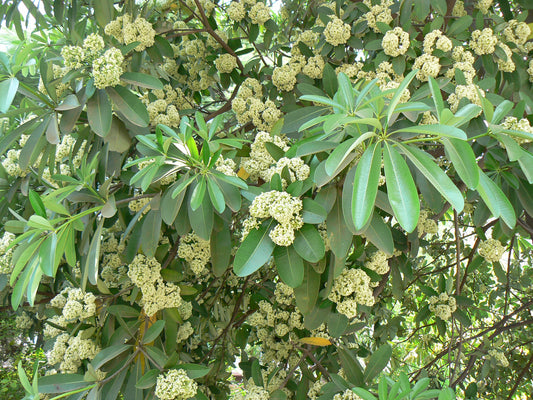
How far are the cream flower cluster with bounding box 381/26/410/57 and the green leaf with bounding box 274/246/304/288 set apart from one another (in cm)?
133

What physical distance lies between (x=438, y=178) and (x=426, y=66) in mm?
1238

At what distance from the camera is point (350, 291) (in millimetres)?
1942

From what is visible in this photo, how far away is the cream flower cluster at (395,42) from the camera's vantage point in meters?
2.39

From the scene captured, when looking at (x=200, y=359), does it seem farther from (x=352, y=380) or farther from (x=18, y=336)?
(x=18, y=336)

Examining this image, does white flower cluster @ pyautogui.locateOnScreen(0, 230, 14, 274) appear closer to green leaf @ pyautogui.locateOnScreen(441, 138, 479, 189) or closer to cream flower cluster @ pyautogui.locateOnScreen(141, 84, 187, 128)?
cream flower cluster @ pyautogui.locateOnScreen(141, 84, 187, 128)

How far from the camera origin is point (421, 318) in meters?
3.24

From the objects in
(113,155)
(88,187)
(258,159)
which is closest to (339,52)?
(258,159)

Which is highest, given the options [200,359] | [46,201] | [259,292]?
[46,201]

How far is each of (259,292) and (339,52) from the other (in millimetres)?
1646

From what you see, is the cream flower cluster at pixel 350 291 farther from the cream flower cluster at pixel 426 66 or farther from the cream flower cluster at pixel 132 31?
the cream flower cluster at pixel 132 31

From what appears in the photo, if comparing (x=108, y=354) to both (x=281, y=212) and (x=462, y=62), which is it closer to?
(x=281, y=212)

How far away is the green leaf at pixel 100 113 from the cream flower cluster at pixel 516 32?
85.1 inches

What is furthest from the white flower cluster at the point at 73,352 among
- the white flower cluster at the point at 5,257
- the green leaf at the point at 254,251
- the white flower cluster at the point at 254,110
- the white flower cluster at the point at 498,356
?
the white flower cluster at the point at 498,356

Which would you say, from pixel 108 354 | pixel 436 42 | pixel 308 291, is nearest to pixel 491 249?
pixel 436 42
